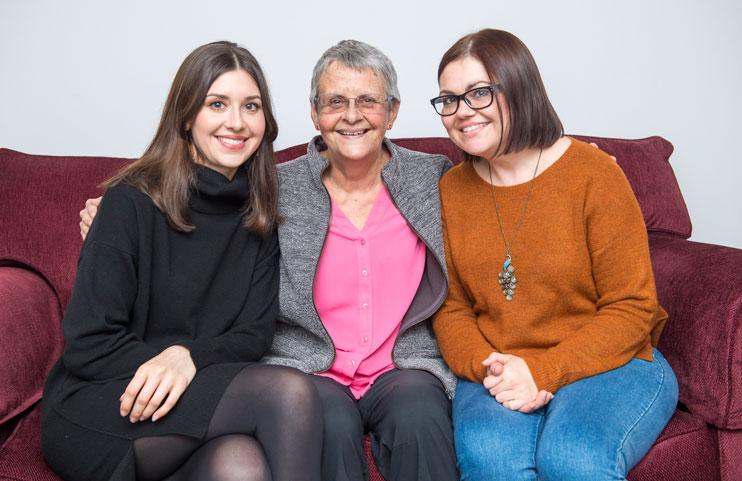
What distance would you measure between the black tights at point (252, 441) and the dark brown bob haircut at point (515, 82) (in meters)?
0.71

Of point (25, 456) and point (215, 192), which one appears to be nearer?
point (25, 456)

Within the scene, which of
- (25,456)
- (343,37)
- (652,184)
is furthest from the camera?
(343,37)

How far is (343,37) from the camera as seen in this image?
8.35ft

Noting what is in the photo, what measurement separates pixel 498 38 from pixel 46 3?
1.58 m

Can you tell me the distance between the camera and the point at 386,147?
199cm

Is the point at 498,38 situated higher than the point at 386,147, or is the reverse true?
the point at 498,38

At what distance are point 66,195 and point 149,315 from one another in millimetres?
612

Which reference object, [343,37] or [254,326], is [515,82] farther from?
[343,37]

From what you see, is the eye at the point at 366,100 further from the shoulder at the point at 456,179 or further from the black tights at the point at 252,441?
the black tights at the point at 252,441

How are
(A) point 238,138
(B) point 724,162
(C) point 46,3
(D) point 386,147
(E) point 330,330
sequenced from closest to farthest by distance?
(A) point 238,138
(E) point 330,330
(D) point 386,147
(C) point 46,3
(B) point 724,162

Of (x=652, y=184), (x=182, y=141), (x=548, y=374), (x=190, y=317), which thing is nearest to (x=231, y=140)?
(x=182, y=141)

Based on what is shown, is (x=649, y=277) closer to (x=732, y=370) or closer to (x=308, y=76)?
(x=732, y=370)

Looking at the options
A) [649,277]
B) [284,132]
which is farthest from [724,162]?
[284,132]

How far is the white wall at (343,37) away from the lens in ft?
8.16
